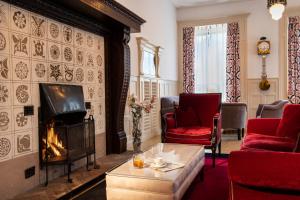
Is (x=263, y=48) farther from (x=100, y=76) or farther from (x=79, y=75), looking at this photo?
(x=79, y=75)

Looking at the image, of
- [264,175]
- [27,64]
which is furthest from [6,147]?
[264,175]

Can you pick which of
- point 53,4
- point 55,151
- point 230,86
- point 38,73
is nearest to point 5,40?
point 38,73

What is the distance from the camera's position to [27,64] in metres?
2.64

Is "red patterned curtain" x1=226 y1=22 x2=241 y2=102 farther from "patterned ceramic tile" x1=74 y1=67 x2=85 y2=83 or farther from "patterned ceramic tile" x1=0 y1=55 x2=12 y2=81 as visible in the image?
"patterned ceramic tile" x1=0 y1=55 x2=12 y2=81

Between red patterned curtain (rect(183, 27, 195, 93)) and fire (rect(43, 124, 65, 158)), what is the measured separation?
5.20 m

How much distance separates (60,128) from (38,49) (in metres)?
0.83

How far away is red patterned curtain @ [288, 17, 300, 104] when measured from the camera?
677 cm

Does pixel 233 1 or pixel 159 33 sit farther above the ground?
pixel 233 1

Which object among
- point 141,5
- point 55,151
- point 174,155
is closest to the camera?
point 174,155

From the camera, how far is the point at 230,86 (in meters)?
7.23

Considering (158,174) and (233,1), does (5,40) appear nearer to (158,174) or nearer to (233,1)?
(158,174)

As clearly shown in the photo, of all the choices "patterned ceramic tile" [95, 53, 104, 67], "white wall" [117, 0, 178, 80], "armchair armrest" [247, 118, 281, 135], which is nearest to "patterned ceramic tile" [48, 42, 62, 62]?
"patterned ceramic tile" [95, 53, 104, 67]

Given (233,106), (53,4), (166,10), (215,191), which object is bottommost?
(215,191)

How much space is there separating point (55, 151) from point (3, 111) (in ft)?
2.34
